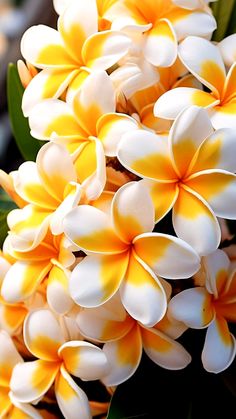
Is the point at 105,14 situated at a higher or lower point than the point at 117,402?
higher

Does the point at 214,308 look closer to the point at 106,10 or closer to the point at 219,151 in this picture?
the point at 219,151

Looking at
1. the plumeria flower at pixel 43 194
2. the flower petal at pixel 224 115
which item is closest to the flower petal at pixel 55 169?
the plumeria flower at pixel 43 194

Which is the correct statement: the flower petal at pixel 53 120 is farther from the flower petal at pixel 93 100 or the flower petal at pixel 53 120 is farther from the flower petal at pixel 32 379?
the flower petal at pixel 32 379

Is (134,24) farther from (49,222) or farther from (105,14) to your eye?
(49,222)

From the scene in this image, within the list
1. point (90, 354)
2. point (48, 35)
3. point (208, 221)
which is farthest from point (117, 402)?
point (48, 35)

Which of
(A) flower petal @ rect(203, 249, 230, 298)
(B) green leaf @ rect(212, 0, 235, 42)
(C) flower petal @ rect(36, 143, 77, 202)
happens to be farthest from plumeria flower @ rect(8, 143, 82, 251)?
(B) green leaf @ rect(212, 0, 235, 42)

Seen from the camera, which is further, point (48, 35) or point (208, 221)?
point (48, 35)
